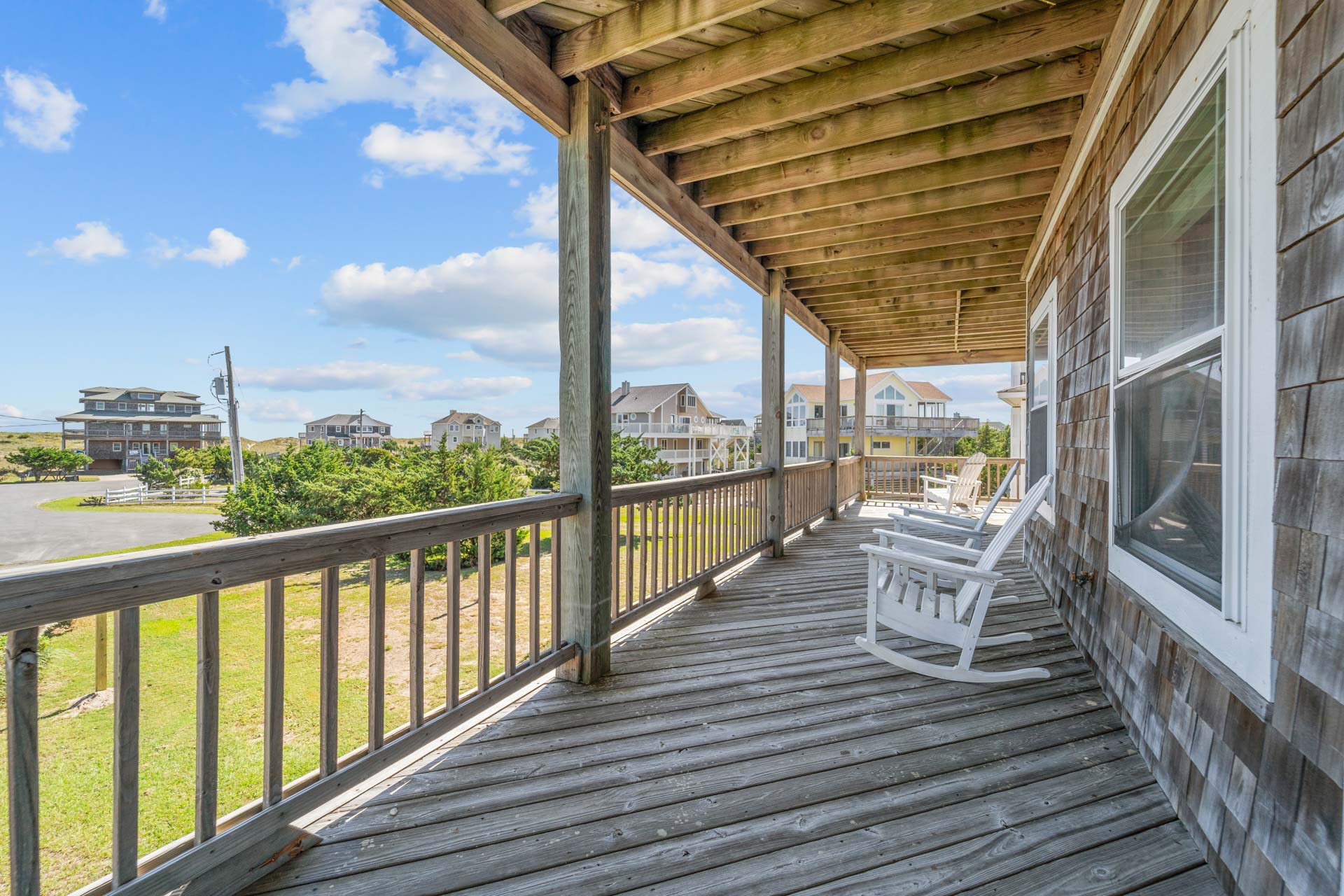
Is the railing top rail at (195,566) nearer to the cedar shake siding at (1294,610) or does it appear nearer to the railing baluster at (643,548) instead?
the railing baluster at (643,548)

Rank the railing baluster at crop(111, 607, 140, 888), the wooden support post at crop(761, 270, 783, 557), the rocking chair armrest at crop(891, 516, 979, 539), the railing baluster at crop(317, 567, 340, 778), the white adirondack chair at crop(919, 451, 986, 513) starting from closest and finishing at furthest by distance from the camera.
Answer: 1. the railing baluster at crop(111, 607, 140, 888)
2. the railing baluster at crop(317, 567, 340, 778)
3. the rocking chair armrest at crop(891, 516, 979, 539)
4. the wooden support post at crop(761, 270, 783, 557)
5. the white adirondack chair at crop(919, 451, 986, 513)

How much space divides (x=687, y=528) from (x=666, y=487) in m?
0.62

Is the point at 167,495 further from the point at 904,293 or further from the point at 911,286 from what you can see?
the point at 904,293

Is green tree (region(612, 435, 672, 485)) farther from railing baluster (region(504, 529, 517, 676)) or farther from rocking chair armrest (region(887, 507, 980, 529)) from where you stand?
railing baluster (region(504, 529, 517, 676))

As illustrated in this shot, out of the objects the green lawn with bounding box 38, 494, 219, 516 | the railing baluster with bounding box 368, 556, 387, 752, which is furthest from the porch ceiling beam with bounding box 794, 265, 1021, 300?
the green lawn with bounding box 38, 494, 219, 516

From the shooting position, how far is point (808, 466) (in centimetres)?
663

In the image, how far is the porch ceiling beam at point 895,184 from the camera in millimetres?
3297

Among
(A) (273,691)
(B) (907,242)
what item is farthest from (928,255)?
(A) (273,691)

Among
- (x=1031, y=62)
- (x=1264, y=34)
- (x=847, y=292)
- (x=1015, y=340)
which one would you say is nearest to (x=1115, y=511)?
(x=1264, y=34)

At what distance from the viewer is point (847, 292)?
19.3ft

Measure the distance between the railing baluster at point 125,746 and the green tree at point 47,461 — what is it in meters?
1.58

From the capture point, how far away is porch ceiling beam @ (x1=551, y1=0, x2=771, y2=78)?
202 centimetres

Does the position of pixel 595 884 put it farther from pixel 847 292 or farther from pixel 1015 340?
A: pixel 1015 340

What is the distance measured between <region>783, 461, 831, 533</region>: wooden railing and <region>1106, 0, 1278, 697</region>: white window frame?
4098 mm
